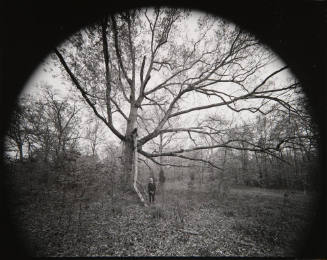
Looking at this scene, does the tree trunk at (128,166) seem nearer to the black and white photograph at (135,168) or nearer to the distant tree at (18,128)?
the black and white photograph at (135,168)

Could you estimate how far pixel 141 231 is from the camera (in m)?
3.95

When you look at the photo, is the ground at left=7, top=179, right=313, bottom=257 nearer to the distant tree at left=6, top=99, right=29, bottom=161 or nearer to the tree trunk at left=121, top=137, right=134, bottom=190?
the tree trunk at left=121, top=137, right=134, bottom=190

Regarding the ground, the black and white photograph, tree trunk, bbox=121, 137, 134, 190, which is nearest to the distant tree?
the black and white photograph

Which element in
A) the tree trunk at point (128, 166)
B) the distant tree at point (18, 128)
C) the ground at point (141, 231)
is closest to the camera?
the ground at point (141, 231)

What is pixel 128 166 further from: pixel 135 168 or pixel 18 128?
pixel 18 128

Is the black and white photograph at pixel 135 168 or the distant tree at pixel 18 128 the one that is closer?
the black and white photograph at pixel 135 168

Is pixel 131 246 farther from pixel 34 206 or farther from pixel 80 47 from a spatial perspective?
pixel 80 47

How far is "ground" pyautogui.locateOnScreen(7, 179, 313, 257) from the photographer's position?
3.18 m

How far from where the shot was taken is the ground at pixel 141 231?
10.4ft

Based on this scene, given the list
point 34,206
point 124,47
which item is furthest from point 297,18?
point 34,206

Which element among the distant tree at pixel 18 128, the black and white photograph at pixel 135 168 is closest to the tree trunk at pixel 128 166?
the black and white photograph at pixel 135 168

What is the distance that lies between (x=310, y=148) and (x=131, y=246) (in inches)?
248

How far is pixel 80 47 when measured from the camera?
185 inches

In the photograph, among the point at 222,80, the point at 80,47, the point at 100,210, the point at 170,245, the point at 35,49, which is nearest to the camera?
the point at 170,245
